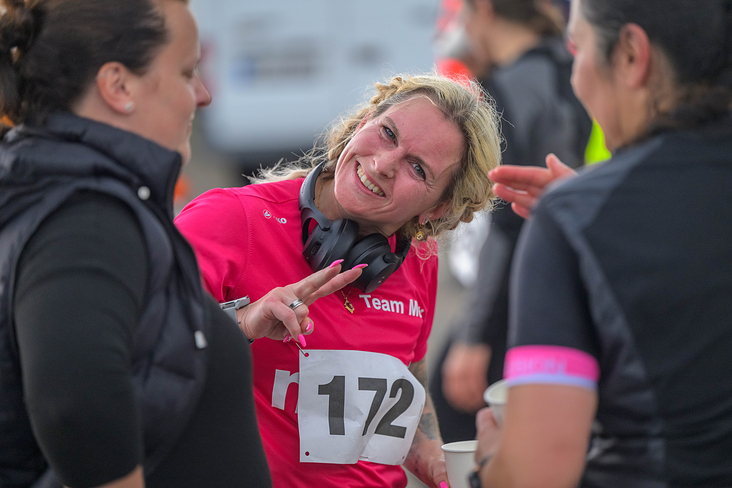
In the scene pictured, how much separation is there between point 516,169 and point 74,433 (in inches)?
39.2

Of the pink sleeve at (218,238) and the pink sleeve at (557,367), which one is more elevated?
the pink sleeve at (557,367)

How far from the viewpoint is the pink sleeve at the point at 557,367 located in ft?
3.94

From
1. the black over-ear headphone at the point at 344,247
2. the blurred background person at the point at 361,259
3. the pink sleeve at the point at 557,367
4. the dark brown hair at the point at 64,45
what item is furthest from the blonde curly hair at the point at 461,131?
the pink sleeve at the point at 557,367

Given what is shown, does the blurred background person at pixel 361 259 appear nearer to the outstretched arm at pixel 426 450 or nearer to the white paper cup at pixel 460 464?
the outstretched arm at pixel 426 450

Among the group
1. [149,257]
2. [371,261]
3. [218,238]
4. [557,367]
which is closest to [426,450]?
[371,261]

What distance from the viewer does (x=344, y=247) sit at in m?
2.07

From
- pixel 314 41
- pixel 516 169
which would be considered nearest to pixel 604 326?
pixel 516 169

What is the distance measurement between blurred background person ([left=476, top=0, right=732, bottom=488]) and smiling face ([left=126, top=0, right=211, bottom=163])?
24.9 inches

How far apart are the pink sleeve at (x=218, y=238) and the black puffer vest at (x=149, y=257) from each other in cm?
61

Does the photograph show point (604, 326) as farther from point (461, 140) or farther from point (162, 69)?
point (461, 140)

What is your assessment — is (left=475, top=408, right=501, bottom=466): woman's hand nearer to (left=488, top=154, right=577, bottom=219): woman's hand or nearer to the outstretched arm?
(left=488, top=154, right=577, bottom=219): woman's hand

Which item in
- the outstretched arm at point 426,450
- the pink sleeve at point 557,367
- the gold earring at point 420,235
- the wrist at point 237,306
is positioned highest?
the pink sleeve at point 557,367

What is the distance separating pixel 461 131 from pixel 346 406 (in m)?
0.91

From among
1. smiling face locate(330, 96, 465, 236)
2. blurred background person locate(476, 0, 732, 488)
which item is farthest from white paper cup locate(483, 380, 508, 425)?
smiling face locate(330, 96, 465, 236)
